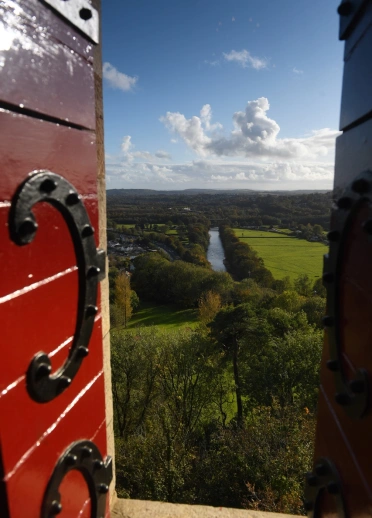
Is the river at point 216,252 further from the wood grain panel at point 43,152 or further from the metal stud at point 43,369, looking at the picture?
the metal stud at point 43,369

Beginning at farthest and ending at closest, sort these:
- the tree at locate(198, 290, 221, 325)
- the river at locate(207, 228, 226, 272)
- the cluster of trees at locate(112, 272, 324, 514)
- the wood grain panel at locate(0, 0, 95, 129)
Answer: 1. the river at locate(207, 228, 226, 272)
2. the tree at locate(198, 290, 221, 325)
3. the cluster of trees at locate(112, 272, 324, 514)
4. the wood grain panel at locate(0, 0, 95, 129)

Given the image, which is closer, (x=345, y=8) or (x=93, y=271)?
(x=345, y=8)

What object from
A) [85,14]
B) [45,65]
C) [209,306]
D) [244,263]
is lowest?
[209,306]

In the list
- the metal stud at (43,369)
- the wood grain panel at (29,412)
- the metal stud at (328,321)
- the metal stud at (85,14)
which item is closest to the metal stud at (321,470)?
the metal stud at (328,321)

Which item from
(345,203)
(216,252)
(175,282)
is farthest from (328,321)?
(216,252)

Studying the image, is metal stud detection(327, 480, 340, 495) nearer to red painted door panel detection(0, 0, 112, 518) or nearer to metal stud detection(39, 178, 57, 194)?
red painted door panel detection(0, 0, 112, 518)

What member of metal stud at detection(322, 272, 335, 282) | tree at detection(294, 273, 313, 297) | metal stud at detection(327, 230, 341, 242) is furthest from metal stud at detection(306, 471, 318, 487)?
tree at detection(294, 273, 313, 297)

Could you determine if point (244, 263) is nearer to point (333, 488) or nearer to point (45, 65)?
point (333, 488)
